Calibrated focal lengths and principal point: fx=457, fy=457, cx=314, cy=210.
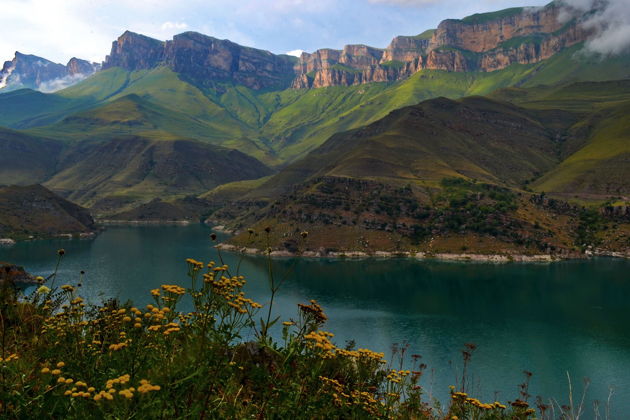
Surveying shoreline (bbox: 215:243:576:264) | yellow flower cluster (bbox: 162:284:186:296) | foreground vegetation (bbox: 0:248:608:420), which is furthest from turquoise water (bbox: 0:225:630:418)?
yellow flower cluster (bbox: 162:284:186:296)

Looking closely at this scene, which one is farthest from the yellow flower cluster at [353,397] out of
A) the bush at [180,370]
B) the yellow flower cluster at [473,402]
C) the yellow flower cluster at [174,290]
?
the yellow flower cluster at [174,290]

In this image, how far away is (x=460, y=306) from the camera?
100 meters

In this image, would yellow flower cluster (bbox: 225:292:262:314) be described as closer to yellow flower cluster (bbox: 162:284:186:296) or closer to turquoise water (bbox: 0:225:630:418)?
yellow flower cluster (bbox: 162:284:186:296)

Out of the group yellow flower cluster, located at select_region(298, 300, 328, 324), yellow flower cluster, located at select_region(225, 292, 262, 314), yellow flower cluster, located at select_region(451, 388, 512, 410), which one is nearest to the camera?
yellow flower cluster, located at select_region(225, 292, 262, 314)

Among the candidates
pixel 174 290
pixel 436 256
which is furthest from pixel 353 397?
pixel 436 256

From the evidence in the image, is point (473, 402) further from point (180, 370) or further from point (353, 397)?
point (180, 370)

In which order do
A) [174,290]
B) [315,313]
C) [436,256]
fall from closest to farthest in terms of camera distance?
[174,290] → [315,313] → [436,256]

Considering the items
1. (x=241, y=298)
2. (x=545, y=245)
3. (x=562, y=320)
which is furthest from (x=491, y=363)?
(x=545, y=245)

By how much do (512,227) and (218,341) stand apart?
169948mm

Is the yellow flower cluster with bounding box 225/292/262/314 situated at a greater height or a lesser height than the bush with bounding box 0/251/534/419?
greater

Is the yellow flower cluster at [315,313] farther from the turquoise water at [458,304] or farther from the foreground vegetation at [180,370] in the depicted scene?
the turquoise water at [458,304]

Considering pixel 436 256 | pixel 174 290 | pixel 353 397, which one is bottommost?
pixel 436 256

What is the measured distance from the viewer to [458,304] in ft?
334

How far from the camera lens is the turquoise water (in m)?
61.8
